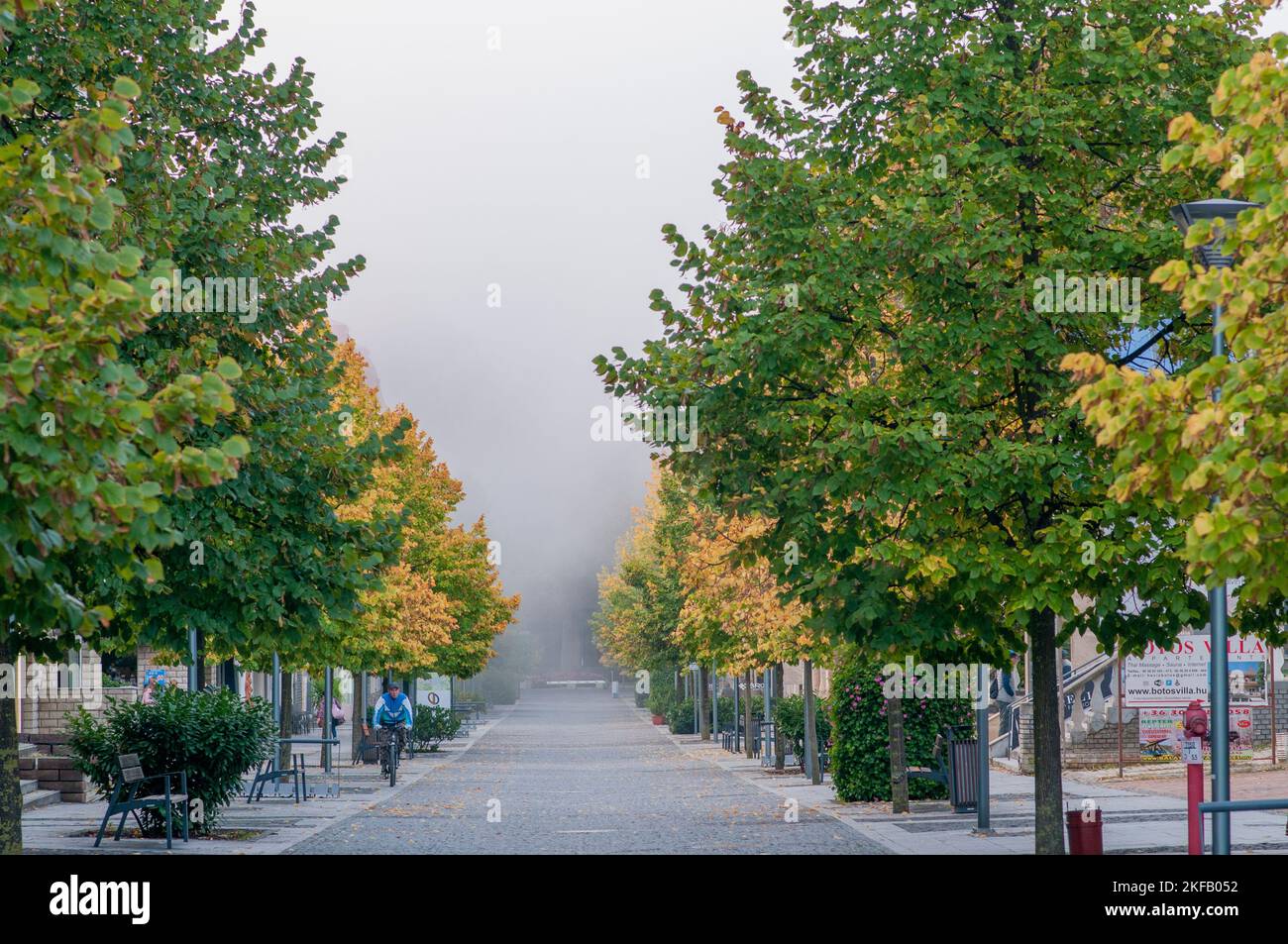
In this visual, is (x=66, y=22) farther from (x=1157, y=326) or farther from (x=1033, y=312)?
(x=1157, y=326)

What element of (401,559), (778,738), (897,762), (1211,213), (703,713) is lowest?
(703,713)

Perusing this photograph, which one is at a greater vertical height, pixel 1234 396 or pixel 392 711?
pixel 1234 396

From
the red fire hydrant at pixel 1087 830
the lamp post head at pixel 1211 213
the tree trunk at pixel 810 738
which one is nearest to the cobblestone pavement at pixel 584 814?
the tree trunk at pixel 810 738

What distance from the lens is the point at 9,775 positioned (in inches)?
539

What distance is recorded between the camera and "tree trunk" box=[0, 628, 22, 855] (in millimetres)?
13633

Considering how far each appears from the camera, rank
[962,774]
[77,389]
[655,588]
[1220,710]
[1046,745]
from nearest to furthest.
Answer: [77,389], [1220,710], [1046,745], [962,774], [655,588]

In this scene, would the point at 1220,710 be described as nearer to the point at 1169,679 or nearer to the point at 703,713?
the point at 1169,679

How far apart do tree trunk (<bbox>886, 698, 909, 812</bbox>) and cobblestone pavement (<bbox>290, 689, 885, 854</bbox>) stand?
3.73 feet

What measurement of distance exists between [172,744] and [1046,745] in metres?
9.87

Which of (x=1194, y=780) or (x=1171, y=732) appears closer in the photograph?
(x=1194, y=780)

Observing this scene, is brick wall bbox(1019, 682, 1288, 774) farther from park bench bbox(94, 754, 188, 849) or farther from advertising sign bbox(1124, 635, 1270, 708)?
park bench bbox(94, 754, 188, 849)

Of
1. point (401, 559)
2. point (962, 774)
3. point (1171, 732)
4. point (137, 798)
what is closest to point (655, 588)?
point (401, 559)

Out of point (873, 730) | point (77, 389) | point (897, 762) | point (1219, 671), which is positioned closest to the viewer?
point (77, 389)
